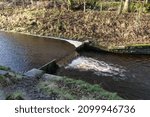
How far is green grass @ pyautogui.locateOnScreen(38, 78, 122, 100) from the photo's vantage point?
14329mm

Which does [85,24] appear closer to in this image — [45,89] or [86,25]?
[86,25]

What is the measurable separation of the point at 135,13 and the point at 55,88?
1728 centimetres

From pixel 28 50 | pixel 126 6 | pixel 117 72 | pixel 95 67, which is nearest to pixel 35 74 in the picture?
pixel 95 67

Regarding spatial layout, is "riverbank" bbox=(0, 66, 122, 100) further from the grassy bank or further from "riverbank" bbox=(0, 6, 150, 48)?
the grassy bank

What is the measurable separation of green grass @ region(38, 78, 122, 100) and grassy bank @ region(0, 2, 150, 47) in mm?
9995

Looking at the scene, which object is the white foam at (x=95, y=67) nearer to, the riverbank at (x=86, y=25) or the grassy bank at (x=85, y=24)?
the riverbank at (x=86, y=25)

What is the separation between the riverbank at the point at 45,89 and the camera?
14.1 m

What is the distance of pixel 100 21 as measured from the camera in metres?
29.0

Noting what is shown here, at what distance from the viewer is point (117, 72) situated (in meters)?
20.1

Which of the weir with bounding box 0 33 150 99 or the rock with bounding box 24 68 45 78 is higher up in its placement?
the rock with bounding box 24 68 45 78

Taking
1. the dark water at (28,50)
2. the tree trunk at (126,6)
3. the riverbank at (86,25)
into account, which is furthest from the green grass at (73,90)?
the tree trunk at (126,6)

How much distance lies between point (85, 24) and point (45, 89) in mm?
14873

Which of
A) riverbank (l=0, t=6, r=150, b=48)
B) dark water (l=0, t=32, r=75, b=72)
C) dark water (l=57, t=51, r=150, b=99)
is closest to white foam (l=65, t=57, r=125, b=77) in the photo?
dark water (l=57, t=51, r=150, b=99)

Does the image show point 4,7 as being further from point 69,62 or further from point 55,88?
point 55,88
